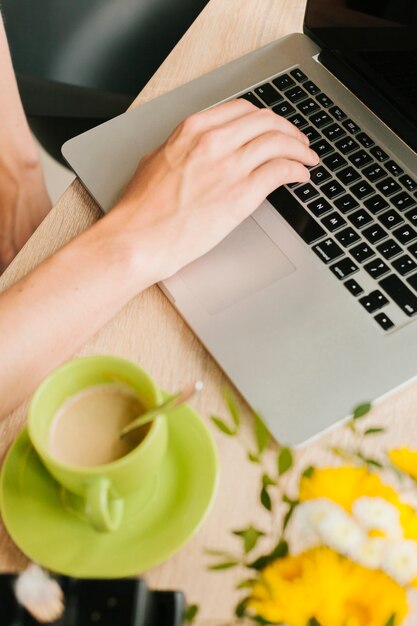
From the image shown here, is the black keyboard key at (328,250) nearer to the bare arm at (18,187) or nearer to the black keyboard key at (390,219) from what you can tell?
the black keyboard key at (390,219)

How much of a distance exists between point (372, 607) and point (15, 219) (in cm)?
77

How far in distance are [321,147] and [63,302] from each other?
1.06ft

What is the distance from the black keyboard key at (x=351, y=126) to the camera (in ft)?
2.46

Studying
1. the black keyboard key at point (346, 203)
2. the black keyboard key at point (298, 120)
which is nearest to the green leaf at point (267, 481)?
the black keyboard key at point (346, 203)

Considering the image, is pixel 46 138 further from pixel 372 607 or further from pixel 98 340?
pixel 372 607

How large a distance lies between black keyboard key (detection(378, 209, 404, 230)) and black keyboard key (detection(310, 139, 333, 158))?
10 centimetres

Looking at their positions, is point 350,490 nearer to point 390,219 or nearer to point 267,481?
point 267,481

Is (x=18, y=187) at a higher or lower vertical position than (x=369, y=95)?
higher

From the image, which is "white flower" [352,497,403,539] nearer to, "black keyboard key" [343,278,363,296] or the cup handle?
the cup handle

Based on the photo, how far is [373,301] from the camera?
63 cm

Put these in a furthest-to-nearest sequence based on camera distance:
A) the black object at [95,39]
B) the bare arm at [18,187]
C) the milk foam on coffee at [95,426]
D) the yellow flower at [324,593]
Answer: the black object at [95,39], the bare arm at [18,187], the milk foam on coffee at [95,426], the yellow flower at [324,593]

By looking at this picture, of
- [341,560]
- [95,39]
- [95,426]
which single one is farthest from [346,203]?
[95,39]

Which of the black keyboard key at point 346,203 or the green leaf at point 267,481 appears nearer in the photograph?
the green leaf at point 267,481

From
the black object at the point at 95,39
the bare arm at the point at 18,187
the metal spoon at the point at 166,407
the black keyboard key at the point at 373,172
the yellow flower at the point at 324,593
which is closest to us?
the yellow flower at the point at 324,593
